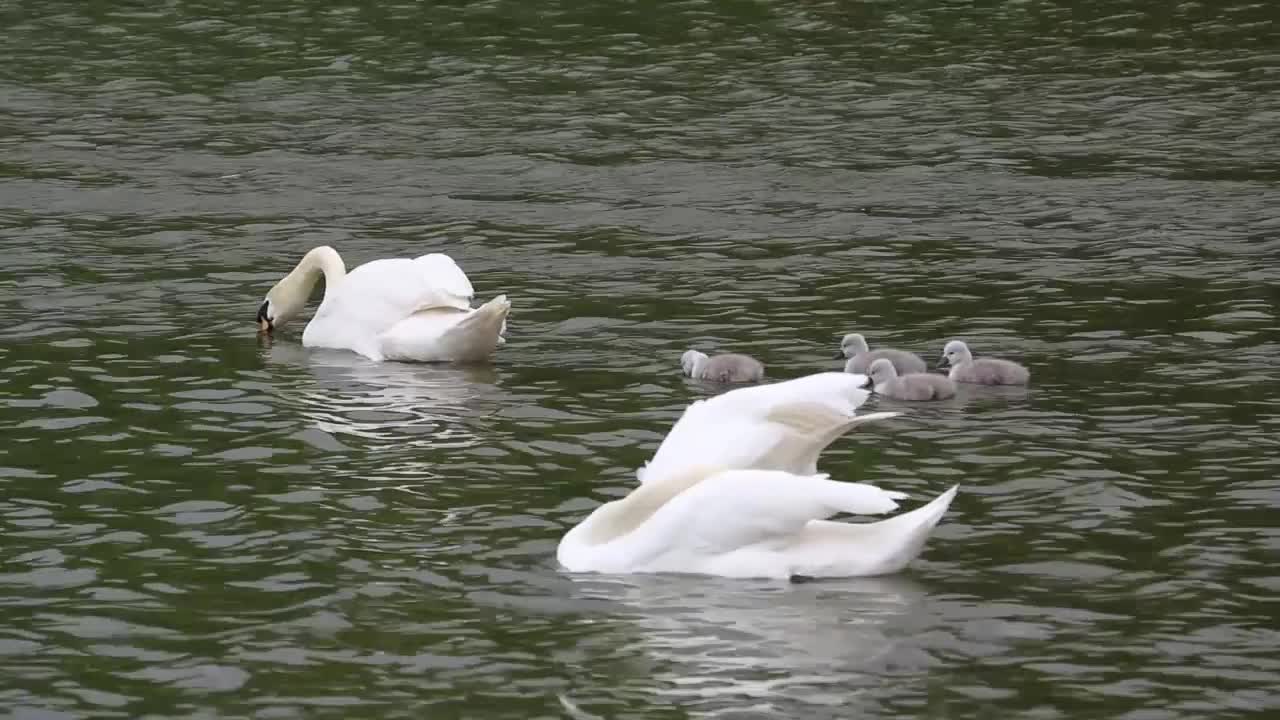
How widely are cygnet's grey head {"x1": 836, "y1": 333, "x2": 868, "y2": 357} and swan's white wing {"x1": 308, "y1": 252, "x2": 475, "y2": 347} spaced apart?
2.80 metres

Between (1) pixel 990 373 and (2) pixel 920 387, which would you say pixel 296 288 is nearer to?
(2) pixel 920 387

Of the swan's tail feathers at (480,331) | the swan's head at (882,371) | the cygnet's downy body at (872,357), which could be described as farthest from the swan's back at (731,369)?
the swan's tail feathers at (480,331)

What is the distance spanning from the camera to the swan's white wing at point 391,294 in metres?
17.0

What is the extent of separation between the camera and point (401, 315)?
17047 millimetres

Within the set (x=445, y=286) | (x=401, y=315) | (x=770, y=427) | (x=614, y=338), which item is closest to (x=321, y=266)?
(x=401, y=315)

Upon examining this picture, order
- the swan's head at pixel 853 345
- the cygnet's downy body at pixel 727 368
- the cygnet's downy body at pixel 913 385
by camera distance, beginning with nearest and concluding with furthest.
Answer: the cygnet's downy body at pixel 913 385, the cygnet's downy body at pixel 727 368, the swan's head at pixel 853 345

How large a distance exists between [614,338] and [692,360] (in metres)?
1.45

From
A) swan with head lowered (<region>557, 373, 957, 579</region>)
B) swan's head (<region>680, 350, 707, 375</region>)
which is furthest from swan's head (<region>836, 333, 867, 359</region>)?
swan with head lowered (<region>557, 373, 957, 579</region>)

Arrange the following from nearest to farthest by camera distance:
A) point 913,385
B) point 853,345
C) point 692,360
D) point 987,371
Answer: point 913,385, point 987,371, point 692,360, point 853,345

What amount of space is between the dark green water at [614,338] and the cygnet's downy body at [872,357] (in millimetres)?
368

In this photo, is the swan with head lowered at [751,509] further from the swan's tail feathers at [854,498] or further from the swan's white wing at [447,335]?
the swan's white wing at [447,335]

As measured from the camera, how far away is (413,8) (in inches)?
1260

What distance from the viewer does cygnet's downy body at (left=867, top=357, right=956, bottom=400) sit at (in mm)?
14867

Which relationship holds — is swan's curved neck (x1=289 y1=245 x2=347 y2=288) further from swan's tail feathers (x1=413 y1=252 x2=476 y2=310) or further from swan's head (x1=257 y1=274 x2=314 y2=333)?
swan's tail feathers (x1=413 y1=252 x2=476 y2=310)
